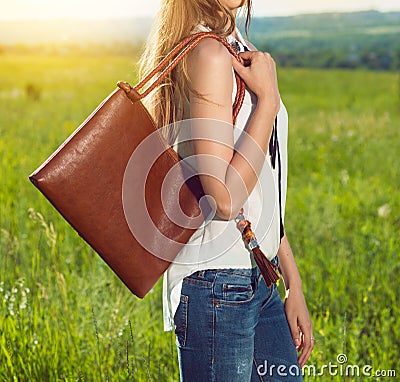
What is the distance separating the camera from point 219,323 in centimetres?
164

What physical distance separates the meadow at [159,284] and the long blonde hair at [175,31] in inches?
17.4

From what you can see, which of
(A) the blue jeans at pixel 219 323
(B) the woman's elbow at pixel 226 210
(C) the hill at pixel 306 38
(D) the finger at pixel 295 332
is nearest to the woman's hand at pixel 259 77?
(B) the woman's elbow at pixel 226 210

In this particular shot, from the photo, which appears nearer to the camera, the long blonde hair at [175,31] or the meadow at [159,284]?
the long blonde hair at [175,31]

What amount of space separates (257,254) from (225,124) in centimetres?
32

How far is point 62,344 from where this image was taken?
2680mm

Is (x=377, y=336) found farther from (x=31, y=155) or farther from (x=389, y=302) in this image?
(x=31, y=155)

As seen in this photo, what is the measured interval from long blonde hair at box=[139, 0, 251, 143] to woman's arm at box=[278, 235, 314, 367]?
1.70 feet

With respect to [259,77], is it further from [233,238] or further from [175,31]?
[233,238]

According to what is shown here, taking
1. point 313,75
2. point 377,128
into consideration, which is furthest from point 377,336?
point 313,75

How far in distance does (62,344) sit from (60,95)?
38.1 ft

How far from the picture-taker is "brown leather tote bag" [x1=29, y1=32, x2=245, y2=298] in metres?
1.54

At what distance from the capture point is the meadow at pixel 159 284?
269 cm

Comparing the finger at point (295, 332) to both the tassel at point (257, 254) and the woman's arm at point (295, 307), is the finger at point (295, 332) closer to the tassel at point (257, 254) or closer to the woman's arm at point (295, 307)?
the woman's arm at point (295, 307)

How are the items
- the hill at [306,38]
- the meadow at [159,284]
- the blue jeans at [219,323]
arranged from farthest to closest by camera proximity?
the hill at [306,38]
the meadow at [159,284]
the blue jeans at [219,323]
